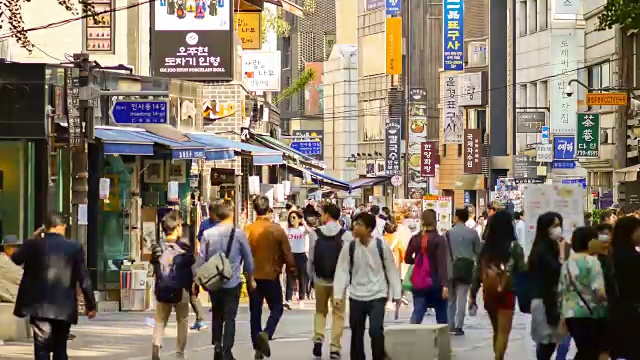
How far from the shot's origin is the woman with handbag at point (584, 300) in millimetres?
14172

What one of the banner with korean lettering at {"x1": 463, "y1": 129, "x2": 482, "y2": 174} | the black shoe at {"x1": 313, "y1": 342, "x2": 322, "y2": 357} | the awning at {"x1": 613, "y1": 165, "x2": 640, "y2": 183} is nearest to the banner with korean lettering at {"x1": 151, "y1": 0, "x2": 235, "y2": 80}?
the awning at {"x1": 613, "y1": 165, "x2": 640, "y2": 183}

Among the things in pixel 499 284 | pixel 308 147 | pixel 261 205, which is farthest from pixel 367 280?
pixel 308 147

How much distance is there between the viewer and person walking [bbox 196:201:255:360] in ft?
55.5

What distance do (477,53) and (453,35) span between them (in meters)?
4.34

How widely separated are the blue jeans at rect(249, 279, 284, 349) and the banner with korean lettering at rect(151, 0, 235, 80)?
18.4m

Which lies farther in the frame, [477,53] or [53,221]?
[477,53]

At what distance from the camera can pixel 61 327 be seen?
47.3 ft

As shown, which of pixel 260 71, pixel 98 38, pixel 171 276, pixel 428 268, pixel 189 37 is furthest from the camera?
pixel 260 71

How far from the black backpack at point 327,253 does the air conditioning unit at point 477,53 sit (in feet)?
217

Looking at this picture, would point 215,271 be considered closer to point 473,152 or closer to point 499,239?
point 499,239

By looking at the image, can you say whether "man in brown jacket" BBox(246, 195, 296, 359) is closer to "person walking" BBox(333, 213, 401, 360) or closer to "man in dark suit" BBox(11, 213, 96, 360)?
"person walking" BBox(333, 213, 401, 360)

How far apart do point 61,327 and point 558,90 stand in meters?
57.7

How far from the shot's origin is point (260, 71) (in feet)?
158

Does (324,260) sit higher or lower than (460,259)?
higher
